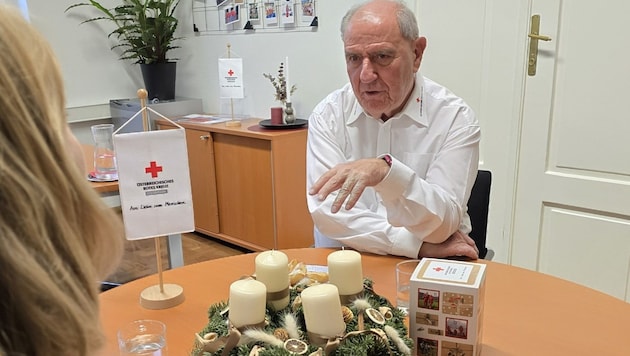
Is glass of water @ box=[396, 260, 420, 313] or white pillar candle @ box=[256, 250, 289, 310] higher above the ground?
white pillar candle @ box=[256, 250, 289, 310]

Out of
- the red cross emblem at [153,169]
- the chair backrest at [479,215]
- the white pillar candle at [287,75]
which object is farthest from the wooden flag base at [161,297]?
the white pillar candle at [287,75]

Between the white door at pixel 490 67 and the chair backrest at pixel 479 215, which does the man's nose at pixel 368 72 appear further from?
the white door at pixel 490 67

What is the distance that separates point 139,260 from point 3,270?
3.37 m

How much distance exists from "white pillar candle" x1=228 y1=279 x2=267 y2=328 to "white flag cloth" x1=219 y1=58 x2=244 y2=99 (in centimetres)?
269

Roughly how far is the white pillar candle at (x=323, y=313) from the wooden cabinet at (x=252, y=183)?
7.79ft

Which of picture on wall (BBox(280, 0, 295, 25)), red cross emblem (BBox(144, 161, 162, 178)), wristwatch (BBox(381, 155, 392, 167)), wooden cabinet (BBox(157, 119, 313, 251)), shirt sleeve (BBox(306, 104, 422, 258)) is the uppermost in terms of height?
picture on wall (BBox(280, 0, 295, 25))

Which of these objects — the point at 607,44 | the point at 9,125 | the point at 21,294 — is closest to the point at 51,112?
the point at 9,125

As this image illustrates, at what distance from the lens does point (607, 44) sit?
7.45ft

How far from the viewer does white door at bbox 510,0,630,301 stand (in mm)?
2287

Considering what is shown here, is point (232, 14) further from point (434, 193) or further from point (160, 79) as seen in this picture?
point (434, 193)

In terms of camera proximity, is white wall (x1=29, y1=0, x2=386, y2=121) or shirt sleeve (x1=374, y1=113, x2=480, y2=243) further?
white wall (x1=29, y1=0, x2=386, y2=121)

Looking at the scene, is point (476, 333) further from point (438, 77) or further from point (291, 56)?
point (291, 56)

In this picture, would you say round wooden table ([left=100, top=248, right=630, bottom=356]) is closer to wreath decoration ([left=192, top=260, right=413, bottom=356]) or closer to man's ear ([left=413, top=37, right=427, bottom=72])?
wreath decoration ([left=192, top=260, right=413, bottom=356])

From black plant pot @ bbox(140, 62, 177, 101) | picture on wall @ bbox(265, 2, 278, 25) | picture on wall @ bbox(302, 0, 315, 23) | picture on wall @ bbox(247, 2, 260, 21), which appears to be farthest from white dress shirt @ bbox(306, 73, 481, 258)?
black plant pot @ bbox(140, 62, 177, 101)
